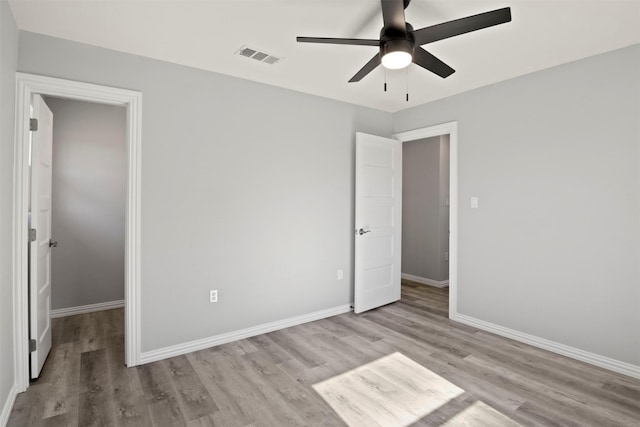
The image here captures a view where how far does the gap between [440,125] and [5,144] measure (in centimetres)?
384

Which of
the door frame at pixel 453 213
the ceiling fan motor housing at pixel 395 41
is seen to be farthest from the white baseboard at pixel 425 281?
the ceiling fan motor housing at pixel 395 41

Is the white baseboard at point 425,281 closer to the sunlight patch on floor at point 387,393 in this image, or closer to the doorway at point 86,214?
the sunlight patch on floor at point 387,393

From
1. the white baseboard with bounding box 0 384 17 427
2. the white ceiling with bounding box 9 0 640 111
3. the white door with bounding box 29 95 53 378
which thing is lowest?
the white baseboard with bounding box 0 384 17 427

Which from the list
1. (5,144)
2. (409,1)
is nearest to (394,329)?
(409,1)

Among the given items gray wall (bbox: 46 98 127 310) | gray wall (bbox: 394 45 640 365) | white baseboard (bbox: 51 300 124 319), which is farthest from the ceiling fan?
white baseboard (bbox: 51 300 124 319)

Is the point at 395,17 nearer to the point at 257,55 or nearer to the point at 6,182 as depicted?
the point at 257,55

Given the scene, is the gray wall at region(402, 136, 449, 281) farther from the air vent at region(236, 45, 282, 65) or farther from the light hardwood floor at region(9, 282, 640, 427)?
the air vent at region(236, 45, 282, 65)

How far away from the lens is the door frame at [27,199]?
2.33 m

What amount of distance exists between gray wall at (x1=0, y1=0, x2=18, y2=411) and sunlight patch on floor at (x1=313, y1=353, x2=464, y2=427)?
1.97 m

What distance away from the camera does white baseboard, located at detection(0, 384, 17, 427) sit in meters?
1.97

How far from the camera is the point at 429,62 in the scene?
83.4 inches

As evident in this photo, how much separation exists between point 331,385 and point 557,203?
249cm

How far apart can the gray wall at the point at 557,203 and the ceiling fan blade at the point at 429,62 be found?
1510 mm

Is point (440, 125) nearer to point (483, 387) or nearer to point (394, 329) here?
point (394, 329)
